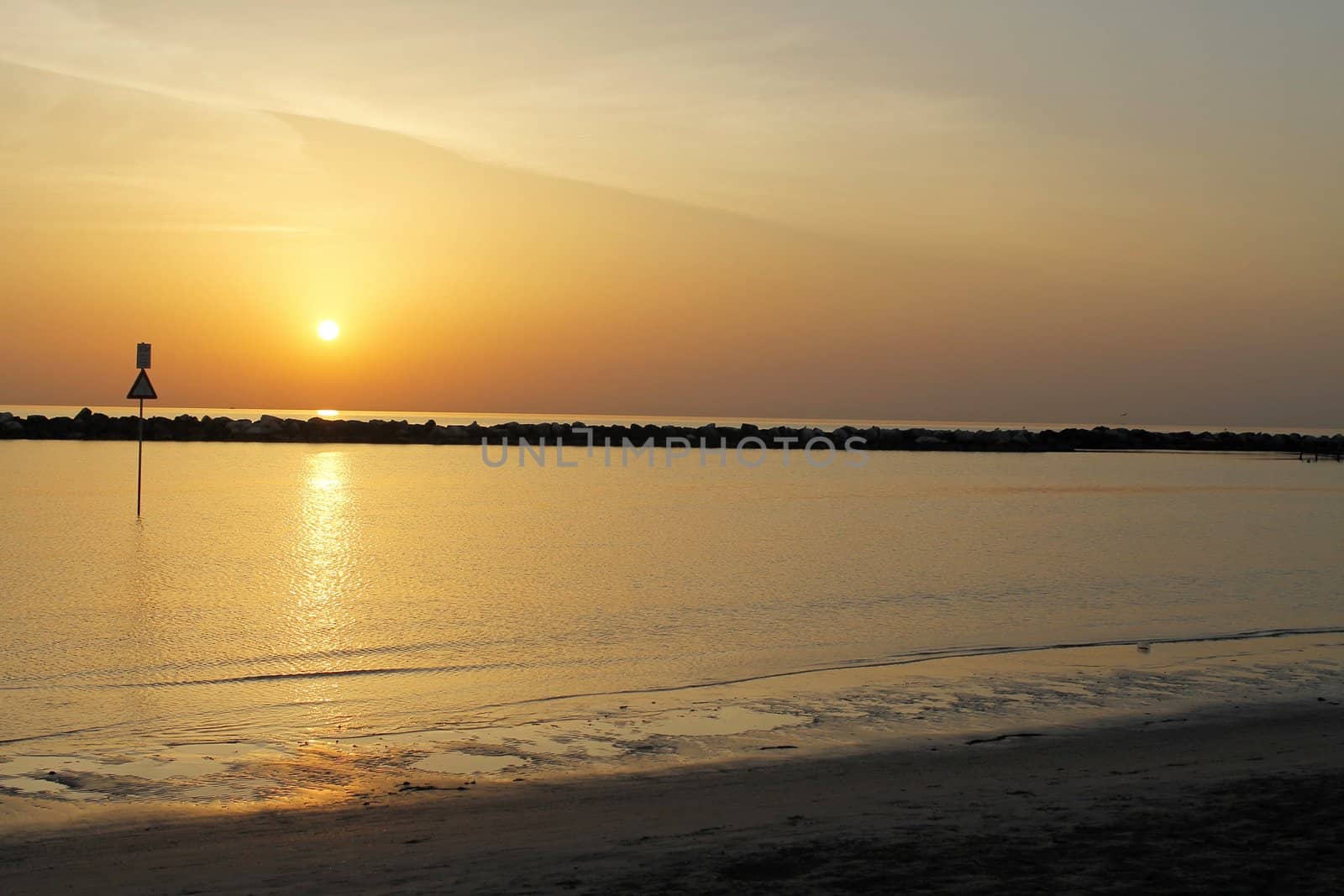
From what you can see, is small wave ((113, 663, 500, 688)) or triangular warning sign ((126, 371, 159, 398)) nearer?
small wave ((113, 663, 500, 688))

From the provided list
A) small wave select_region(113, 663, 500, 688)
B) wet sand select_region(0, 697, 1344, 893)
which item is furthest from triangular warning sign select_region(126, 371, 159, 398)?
wet sand select_region(0, 697, 1344, 893)

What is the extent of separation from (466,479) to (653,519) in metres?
10.3

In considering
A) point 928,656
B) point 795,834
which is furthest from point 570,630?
point 795,834

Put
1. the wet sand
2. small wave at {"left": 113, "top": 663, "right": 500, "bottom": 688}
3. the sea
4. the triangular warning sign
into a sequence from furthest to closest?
the triangular warning sign
small wave at {"left": 113, "top": 663, "right": 500, "bottom": 688}
the sea
the wet sand

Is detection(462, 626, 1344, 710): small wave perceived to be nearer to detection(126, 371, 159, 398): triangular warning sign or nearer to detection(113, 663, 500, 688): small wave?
detection(113, 663, 500, 688): small wave

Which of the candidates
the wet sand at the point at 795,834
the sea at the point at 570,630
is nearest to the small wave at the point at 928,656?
the sea at the point at 570,630

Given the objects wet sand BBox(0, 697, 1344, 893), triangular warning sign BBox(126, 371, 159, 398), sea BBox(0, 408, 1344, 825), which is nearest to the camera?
wet sand BBox(0, 697, 1344, 893)

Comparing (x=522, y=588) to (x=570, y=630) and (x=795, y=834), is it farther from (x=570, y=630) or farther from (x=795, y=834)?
(x=795, y=834)

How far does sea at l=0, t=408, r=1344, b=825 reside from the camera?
716 centimetres

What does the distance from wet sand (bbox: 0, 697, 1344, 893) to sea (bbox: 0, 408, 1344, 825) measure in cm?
53

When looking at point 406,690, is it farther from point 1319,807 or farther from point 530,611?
point 1319,807

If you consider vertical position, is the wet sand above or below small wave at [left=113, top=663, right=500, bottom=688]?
above

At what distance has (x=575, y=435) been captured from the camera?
186 feet

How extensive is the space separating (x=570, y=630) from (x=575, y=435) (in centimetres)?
4593
